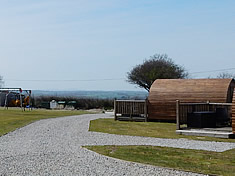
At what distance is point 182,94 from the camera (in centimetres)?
2294

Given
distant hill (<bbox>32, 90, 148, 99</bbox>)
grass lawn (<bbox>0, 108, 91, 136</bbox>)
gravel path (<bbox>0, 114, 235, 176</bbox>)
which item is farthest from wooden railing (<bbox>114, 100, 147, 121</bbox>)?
distant hill (<bbox>32, 90, 148, 99</bbox>)

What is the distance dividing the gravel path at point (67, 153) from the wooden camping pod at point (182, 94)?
22.2 feet

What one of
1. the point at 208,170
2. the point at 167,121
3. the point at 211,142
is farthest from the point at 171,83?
the point at 208,170

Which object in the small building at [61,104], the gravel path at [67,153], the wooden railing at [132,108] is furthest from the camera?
the small building at [61,104]

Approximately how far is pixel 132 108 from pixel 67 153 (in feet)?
43.0

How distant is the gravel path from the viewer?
901 centimetres

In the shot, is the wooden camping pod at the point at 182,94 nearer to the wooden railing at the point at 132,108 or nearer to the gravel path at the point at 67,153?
the wooden railing at the point at 132,108

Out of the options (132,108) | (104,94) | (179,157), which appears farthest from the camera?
(104,94)

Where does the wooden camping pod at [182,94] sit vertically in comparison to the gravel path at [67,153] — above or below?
above

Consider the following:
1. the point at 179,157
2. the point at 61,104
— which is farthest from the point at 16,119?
the point at 61,104

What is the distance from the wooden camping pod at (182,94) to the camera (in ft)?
71.4

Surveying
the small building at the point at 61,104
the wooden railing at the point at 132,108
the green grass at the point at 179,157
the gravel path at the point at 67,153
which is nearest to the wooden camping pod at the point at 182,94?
→ the wooden railing at the point at 132,108

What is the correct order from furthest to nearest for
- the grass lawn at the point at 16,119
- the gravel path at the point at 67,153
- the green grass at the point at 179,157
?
Result: 1. the grass lawn at the point at 16,119
2. the green grass at the point at 179,157
3. the gravel path at the point at 67,153

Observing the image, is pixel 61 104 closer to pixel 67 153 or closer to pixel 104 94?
pixel 67 153
